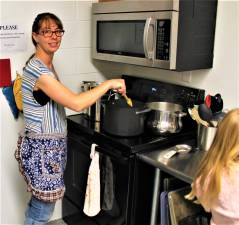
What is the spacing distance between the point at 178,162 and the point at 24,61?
1037mm

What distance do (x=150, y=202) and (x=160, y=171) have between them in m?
0.20

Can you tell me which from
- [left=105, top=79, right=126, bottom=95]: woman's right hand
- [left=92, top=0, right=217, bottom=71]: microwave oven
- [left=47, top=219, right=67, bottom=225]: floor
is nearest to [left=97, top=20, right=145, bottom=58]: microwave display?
[left=92, top=0, right=217, bottom=71]: microwave oven

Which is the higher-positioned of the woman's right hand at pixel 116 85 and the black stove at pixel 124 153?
the woman's right hand at pixel 116 85

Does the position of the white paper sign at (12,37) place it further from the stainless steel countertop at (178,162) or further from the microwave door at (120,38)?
the stainless steel countertop at (178,162)

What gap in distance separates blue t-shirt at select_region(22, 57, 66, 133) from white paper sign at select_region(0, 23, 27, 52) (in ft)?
1.21

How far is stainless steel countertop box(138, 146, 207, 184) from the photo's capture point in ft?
4.95

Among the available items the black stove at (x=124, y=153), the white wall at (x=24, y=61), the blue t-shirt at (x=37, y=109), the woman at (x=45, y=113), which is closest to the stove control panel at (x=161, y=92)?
the black stove at (x=124, y=153)

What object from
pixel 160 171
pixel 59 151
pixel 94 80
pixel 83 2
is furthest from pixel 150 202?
pixel 83 2

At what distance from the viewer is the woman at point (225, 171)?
126 centimetres

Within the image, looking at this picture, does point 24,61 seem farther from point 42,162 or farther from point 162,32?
point 162,32

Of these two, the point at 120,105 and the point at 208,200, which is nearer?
the point at 208,200

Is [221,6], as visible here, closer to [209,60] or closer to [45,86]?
[209,60]

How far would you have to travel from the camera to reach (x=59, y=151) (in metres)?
1.76

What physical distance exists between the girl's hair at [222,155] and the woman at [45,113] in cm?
57
